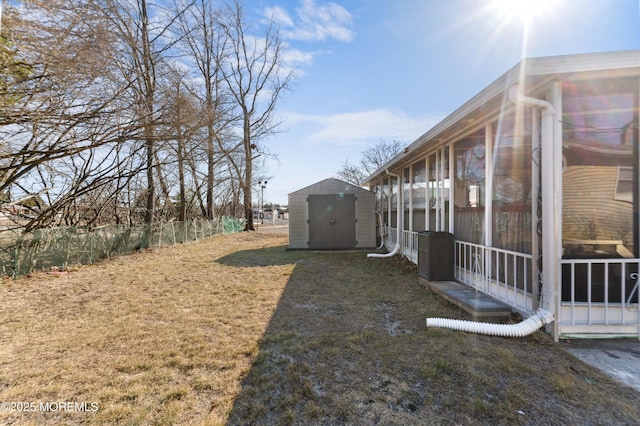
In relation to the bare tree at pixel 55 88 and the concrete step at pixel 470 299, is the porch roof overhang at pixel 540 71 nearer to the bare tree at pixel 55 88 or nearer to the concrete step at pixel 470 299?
the concrete step at pixel 470 299

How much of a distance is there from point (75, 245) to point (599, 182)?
9747 millimetres

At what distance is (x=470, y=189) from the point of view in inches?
173

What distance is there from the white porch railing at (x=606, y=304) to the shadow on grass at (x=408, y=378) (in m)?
0.34

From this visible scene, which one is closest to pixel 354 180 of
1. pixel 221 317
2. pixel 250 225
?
pixel 250 225

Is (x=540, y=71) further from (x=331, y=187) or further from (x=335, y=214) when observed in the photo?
(x=335, y=214)

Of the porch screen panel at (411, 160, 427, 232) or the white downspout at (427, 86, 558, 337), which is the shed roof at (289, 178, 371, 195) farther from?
the white downspout at (427, 86, 558, 337)

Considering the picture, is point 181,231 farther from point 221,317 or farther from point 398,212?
point 221,317

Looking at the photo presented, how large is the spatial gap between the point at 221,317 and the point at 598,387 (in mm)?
3534

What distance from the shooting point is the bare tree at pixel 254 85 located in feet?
65.0

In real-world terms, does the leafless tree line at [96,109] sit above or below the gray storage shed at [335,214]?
above

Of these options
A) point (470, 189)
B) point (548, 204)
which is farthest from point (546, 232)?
point (470, 189)

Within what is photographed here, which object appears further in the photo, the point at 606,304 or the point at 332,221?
the point at 332,221

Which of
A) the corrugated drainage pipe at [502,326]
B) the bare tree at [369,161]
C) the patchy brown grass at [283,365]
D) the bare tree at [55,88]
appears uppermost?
the bare tree at [369,161]

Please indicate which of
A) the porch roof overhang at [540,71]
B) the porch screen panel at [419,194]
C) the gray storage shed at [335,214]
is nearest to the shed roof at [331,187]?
the gray storage shed at [335,214]
